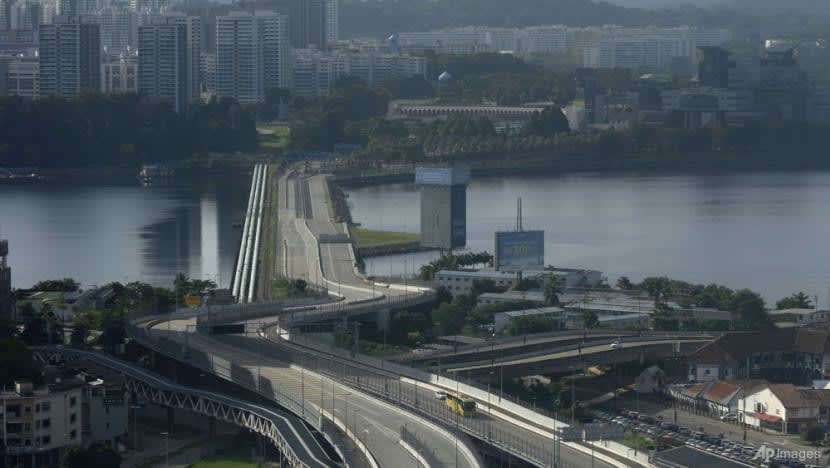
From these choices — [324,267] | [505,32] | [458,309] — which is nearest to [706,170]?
[324,267]

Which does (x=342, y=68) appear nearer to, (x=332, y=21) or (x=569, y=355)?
(x=332, y=21)

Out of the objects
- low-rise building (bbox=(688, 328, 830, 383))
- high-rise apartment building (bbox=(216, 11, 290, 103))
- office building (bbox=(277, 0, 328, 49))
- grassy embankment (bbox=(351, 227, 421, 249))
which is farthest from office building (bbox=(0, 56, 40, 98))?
low-rise building (bbox=(688, 328, 830, 383))

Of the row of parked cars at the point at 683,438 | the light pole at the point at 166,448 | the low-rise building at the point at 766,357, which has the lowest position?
the light pole at the point at 166,448

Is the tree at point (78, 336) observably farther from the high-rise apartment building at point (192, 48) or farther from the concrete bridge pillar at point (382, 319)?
the high-rise apartment building at point (192, 48)

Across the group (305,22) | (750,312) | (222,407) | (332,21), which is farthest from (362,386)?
(332,21)

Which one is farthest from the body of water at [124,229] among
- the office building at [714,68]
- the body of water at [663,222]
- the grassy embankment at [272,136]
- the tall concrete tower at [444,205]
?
the office building at [714,68]

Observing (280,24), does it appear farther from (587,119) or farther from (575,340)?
(575,340)
